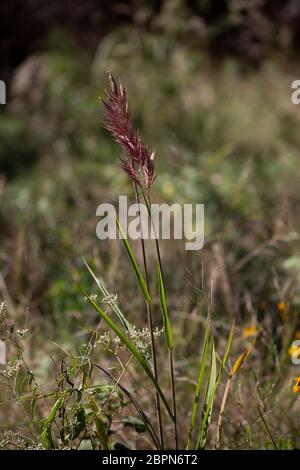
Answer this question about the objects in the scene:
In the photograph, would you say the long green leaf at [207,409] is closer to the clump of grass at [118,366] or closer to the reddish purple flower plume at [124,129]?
the clump of grass at [118,366]

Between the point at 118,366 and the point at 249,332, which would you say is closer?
the point at 118,366

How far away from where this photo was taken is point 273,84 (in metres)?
4.99

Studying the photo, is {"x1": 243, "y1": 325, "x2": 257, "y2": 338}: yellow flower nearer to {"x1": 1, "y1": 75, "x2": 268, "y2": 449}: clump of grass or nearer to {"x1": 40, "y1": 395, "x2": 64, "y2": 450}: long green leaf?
{"x1": 1, "y1": 75, "x2": 268, "y2": 449}: clump of grass

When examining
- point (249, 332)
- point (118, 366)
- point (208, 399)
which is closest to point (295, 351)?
point (249, 332)

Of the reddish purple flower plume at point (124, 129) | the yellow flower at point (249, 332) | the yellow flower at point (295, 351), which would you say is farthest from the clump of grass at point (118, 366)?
the yellow flower at point (249, 332)

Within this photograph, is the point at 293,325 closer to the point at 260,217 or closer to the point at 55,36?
the point at 260,217

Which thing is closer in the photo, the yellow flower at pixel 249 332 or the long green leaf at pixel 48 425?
the long green leaf at pixel 48 425

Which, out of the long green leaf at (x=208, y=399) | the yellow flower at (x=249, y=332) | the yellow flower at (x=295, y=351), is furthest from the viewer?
the yellow flower at (x=249, y=332)

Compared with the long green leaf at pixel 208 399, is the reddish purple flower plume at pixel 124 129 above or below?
above

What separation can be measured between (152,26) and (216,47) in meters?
1.33

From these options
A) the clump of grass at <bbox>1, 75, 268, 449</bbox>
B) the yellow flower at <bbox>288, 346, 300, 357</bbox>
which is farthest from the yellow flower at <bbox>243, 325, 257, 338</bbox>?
the clump of grass at <bbox>1, 75, 268, 449</bbox>

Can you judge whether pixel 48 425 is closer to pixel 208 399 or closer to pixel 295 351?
pixel 208 399

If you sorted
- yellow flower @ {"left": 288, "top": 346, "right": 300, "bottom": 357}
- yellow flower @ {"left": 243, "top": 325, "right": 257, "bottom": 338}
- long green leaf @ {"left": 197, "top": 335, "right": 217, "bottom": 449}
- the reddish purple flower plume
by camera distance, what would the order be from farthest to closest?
yellow flower @ {"left": 243, "top": 325, "right": 257, "bottom": 338}, yellow flower @ {"left": 288, "top": 346, "right": 300, "bottom": 357}, long green leaf @ {"left": 197, "top": 335, "right": 217, "bottom": 449}, the reddish purple flower plume
